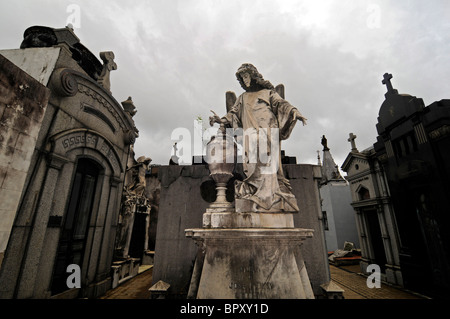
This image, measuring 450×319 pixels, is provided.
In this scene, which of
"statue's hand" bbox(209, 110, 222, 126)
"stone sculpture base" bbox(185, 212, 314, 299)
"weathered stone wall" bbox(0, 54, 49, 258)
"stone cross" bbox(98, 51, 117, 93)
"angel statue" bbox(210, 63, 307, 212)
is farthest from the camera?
"stone cross" bbox(98, 51, 117, 93)

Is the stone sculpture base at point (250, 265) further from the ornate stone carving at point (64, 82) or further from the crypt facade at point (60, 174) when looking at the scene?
the ornate stone carving at point (64, 82)

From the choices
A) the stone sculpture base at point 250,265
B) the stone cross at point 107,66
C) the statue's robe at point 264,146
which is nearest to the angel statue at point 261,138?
the statue's robe at point 264,146

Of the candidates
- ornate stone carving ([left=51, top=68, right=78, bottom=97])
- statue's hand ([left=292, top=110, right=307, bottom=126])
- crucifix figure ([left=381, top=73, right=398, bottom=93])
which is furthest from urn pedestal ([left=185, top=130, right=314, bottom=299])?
crucifix figure ([left=381, top=73, right=398, bottom=93])

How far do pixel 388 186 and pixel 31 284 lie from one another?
12.7 meters

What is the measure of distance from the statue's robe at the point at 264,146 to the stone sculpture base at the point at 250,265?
454 mm

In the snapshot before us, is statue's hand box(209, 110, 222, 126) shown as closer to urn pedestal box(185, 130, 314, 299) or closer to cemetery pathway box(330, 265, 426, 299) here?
urn pedestal box(185, 130, 314, 299)

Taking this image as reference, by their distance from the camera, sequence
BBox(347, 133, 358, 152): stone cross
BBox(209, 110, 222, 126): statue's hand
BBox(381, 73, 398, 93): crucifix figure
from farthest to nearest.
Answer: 1. BBox(347, 133, 358, 152): stone cross
2. BBox(381, 73, 398, 93): crucifix figure
3. BBox(209, 110, 222, 126): statue's hand

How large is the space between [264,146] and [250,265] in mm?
1745

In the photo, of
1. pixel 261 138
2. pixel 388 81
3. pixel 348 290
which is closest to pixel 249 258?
pixel 261 138

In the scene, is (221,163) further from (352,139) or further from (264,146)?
(352,139)

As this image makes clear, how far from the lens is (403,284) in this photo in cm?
746

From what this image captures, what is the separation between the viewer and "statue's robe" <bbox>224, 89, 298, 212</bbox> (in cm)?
281

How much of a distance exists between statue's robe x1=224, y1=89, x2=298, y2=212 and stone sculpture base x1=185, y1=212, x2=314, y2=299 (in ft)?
1.49
